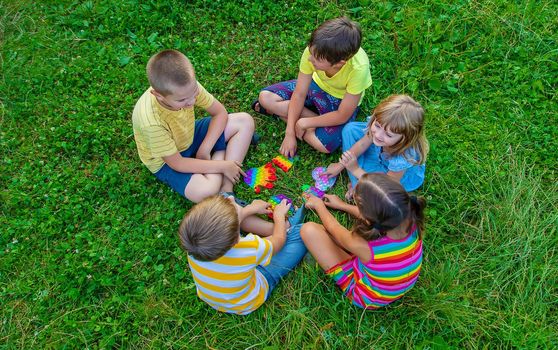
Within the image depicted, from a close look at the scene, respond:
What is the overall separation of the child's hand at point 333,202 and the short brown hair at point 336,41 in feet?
3.50

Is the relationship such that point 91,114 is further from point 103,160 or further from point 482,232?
point 482,232

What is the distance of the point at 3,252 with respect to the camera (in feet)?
10.6

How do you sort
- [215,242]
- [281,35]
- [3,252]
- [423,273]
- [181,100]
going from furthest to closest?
[281,35], [3,252], [423,273], [181,100], [215,242]

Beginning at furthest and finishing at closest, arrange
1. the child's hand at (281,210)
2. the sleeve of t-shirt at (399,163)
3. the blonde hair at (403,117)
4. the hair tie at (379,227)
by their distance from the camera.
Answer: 1. the child's hand at (281,210)
2. the sleeve of t-shirt at (399,163)
3. the blonde hair at (403,117)
4. the hair tie at (379,227)

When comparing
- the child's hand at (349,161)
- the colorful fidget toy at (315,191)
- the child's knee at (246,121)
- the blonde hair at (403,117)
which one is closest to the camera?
the blonde hair at (403,117)

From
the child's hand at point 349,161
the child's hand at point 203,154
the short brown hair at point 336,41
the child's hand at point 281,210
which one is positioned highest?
the short brown hair at point 336,41

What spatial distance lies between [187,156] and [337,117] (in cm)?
129

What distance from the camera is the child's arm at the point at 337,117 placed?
3.36 meters

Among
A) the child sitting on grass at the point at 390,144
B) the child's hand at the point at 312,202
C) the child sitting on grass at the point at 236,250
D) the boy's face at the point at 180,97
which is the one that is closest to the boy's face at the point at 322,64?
the child sitting on grass at the point at 390,144

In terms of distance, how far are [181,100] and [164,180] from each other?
0.87 m

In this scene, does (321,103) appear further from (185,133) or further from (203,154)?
(185,133)

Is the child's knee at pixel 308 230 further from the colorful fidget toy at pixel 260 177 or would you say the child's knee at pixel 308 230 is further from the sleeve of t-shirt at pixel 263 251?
the colorful fidget toy at pixel 260 177

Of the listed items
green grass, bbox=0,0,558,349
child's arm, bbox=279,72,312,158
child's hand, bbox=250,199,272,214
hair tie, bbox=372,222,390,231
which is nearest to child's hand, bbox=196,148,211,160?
green grass, bbox=0,0,558,349

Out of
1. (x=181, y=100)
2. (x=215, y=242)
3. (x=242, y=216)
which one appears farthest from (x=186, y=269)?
(x=181, y=100)
